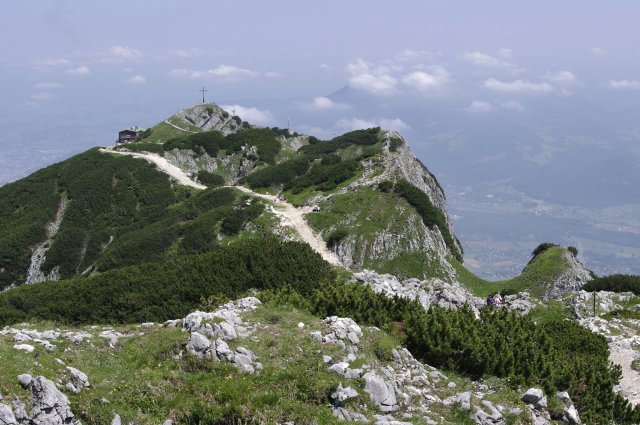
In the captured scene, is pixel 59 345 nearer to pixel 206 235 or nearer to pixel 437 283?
pixel 437 283

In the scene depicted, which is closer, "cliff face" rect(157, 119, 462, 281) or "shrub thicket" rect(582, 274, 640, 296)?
"shrub thicket" rect(582, 274, 640, 296)

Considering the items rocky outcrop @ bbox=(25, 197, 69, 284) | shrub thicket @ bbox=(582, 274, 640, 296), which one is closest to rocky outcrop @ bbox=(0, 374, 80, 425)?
shrub thicket @ bbox=(582, 274, 640, 296)

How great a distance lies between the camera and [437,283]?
39.1 meters

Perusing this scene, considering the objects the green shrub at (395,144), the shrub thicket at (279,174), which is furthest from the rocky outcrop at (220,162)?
the green shrub at (395,144)

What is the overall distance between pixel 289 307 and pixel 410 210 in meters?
40.6

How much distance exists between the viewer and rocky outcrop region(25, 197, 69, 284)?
66.8 metres

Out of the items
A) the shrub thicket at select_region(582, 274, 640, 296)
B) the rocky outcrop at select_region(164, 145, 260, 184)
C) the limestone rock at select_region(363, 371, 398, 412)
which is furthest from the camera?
the rocky outcrop at select_region(164, 145, 260, 184)

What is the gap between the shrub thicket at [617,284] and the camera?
45466 millimetres

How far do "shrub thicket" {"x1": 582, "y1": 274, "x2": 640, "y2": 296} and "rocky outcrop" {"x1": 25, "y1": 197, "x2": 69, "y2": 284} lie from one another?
59.5m

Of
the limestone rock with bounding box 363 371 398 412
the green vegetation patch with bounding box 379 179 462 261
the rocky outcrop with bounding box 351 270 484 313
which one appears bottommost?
the limestone rock with bounding box 363 371 398 412

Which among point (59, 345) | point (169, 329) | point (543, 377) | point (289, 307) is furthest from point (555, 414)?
point (59, 345)

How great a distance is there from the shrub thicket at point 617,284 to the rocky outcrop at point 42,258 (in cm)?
5953

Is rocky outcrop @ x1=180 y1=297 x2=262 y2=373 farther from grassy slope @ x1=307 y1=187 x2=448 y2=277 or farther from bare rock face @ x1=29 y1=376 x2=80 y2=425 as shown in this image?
grassy slope @ x1=307 y1=187 x2=448 y2=277

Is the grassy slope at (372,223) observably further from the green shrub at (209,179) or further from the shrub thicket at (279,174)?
the green shrub at (209,179)
